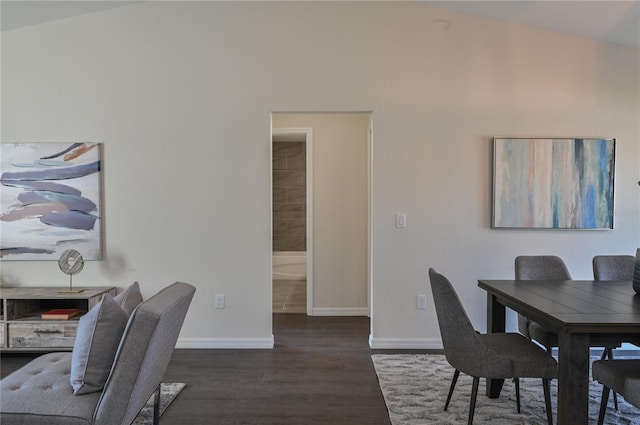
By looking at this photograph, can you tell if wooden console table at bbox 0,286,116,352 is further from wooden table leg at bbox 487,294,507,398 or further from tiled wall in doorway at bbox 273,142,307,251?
tiled wall in doorway at bbox 273,142,307,251

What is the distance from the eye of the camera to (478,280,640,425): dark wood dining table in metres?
1.63

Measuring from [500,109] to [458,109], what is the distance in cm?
37

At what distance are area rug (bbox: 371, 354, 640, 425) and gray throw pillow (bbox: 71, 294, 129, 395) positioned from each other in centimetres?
154

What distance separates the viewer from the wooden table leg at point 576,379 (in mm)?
1636

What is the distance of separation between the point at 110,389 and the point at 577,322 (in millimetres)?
1986

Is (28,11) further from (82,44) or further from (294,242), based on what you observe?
(294,242)

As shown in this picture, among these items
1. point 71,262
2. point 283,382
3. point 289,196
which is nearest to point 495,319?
point 283,382

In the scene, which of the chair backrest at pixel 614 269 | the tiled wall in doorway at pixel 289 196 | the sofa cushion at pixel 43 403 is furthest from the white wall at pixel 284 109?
the tiled wall in doorway at pixel 289 196

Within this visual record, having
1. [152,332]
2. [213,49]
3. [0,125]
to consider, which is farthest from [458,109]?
[0,125]

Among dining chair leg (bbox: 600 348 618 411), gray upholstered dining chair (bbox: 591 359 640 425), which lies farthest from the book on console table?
dining chair leg (bbox: 600 348 618 411)

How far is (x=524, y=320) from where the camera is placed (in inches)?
106

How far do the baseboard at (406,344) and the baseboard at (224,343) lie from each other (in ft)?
3.16

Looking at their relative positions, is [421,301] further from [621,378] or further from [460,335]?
[621,378]

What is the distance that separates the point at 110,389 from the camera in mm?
1539
